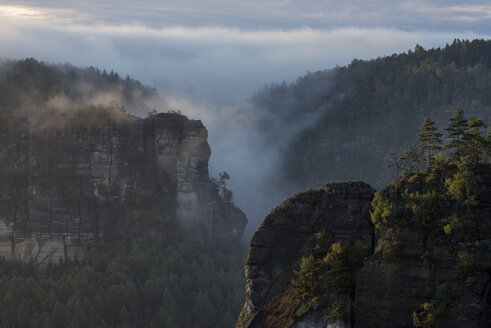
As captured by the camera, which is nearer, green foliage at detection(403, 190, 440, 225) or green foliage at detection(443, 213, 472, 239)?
green foliage at detection(443, 213, 472, 239)

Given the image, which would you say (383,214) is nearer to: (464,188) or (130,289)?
(464,188)

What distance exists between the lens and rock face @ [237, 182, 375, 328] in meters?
81.4

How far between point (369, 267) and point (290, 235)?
8.99 metres

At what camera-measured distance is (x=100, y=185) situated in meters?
192

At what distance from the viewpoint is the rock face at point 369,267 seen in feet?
240

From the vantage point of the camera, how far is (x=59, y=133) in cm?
19162

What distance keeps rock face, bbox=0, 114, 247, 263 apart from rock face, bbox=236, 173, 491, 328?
355ft

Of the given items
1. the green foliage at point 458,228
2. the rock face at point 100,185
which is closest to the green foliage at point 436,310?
the green foliage at point 458,228

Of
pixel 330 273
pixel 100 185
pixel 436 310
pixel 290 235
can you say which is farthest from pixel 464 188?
pixel 100 185

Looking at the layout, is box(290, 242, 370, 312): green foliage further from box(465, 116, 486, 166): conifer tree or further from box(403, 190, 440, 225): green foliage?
box(465, 116, 486, 166): conifer tree

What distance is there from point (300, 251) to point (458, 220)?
1452 centimetres

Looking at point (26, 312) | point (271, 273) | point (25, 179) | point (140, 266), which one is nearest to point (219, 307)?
point (140, 266)

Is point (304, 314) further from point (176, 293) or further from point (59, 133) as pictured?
point (59, 133)

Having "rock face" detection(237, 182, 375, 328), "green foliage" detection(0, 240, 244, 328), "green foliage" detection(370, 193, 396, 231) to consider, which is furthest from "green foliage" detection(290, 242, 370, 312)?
"green foliage" detection(0, 240, 244, 328)
